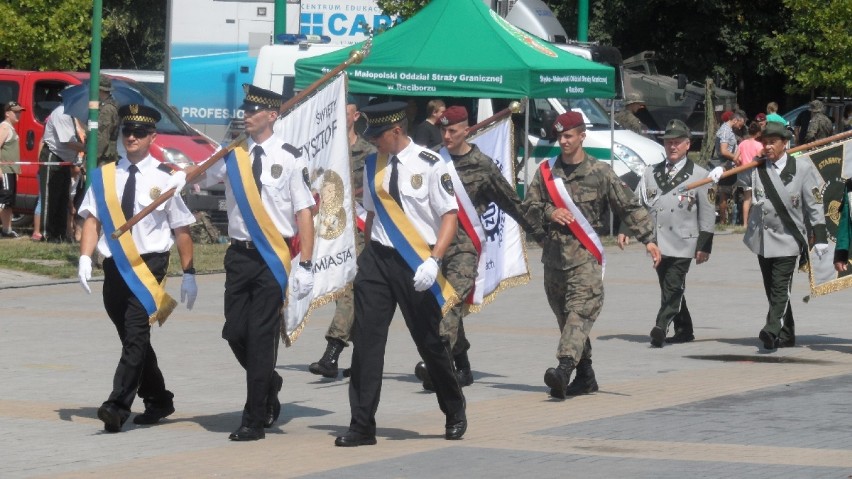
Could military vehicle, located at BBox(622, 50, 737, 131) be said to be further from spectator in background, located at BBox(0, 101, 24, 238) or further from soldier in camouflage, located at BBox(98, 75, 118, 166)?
soldier in camouflage, located at BBox(98, 75, 118, 166)

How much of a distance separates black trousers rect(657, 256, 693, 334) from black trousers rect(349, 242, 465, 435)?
4.52 m

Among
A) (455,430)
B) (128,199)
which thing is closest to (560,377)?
(455,430)

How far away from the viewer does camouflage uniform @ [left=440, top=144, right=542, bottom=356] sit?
34.4 ft

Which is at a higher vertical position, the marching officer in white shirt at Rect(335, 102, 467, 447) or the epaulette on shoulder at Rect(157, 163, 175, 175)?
the epaulette on shoulder at Rect(157, 163, 175, 175)

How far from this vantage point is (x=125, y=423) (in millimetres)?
9289

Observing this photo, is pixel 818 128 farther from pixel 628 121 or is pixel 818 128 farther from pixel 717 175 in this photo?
pixel 717 175

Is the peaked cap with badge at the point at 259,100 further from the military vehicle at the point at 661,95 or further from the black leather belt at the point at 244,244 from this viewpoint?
the military vehicle at the point at 661,95

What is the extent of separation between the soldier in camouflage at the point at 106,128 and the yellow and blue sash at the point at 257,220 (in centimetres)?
1025

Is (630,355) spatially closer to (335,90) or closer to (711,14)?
(335,90)

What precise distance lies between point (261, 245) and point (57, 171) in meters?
11.9

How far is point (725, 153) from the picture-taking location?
83.6 ft

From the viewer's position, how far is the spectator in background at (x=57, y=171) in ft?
64.4

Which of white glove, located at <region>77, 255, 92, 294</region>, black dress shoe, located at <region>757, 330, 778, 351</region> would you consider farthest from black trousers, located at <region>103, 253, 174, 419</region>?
black dress shoe, located at <region>757, 330, 778, 351</region>

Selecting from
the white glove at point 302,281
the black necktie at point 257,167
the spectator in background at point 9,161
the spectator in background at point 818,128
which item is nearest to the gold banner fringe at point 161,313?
the white glove at point 302,281
